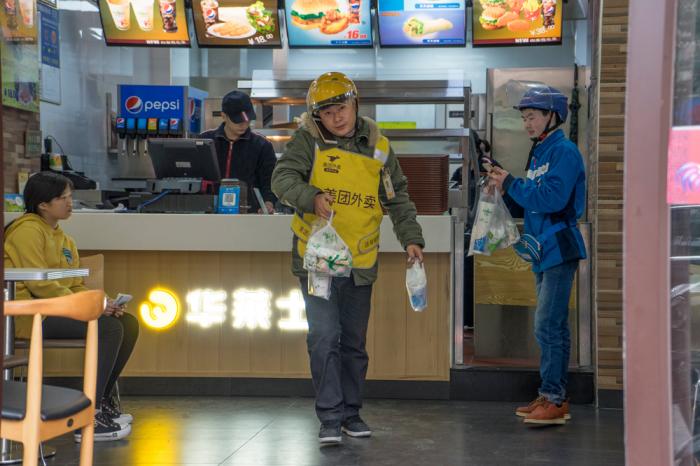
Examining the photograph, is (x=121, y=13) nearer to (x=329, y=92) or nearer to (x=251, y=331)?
(x=251, y=331)

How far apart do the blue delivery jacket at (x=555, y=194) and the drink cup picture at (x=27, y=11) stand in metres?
3.75

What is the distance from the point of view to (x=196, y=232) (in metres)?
5.75

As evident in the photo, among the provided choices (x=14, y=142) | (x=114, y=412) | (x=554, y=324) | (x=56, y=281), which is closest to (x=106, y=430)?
(x=114, y=412)

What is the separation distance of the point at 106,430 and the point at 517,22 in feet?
18.5

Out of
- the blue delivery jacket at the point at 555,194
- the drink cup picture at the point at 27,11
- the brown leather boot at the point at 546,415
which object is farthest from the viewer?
the drink cup picture at the point at 27,11

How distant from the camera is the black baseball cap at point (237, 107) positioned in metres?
6.51

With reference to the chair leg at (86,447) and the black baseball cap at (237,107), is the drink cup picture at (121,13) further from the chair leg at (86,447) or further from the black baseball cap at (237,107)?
the chair leg at (86,447)

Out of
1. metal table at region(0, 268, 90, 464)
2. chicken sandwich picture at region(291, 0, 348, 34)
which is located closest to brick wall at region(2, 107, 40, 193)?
metal table at region(0, 268, 90, 464)

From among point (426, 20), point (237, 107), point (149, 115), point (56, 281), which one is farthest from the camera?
point (149, 115)

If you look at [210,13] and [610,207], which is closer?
[610,207]

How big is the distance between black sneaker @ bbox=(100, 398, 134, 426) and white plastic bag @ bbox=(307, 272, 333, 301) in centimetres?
119

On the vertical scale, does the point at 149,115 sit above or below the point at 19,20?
below

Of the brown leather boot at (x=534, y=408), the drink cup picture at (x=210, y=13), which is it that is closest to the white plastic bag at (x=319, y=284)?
the brown leather boot at (x=534, y=408)

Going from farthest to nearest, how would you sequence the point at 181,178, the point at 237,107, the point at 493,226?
the point at 237,107 < the point at 181,178 < the point at 493,226
